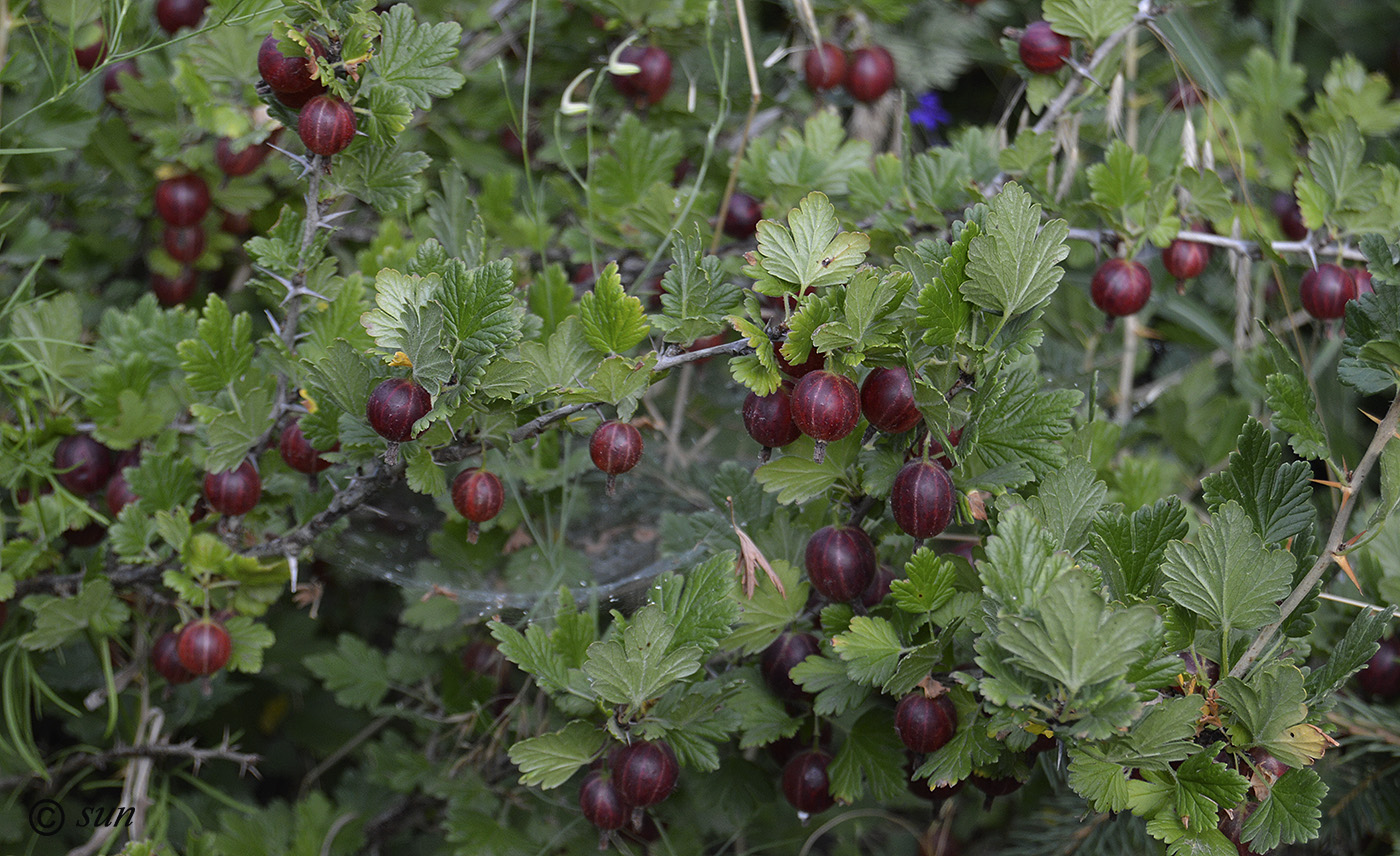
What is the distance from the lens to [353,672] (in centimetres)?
145

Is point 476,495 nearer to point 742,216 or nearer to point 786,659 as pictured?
point 786,659

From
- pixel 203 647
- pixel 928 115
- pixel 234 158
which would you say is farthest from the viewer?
pixel 928 115

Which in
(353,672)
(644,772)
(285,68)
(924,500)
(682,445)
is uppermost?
(285,68)

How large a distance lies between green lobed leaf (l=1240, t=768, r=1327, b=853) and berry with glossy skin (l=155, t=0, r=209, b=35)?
5.31ft

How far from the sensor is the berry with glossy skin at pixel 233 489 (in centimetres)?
107

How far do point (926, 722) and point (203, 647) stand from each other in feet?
2.57

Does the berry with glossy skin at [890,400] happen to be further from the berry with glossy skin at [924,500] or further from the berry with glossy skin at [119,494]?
the berry with glossy skin at [119,494]

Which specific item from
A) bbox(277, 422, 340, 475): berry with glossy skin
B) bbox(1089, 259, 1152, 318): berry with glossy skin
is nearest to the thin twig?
bbox(1089, 259, 1152, 318): berry with glossy skin

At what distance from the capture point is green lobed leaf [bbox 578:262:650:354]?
2.88 feet

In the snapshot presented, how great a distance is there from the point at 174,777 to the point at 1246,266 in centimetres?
186

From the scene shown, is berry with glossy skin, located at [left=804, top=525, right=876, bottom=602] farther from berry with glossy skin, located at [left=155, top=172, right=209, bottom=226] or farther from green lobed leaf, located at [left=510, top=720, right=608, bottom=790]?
berry with glossy skin, located at [left=155, top=172, right=209, bottom=226]

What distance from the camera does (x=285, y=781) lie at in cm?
194

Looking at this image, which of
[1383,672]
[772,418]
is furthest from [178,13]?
[1383,672]

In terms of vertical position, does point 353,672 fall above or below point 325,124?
below
